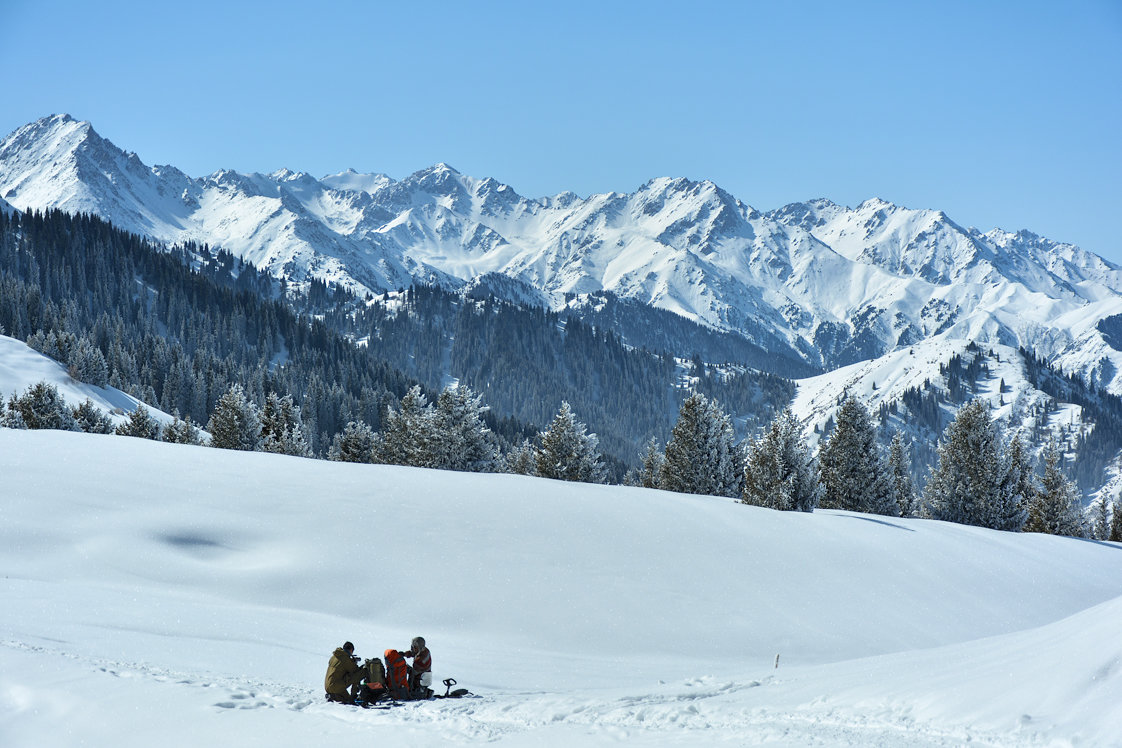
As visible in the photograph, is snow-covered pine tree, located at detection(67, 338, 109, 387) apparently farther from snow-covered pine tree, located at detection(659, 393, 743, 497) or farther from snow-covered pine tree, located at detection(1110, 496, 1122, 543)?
snow-covered pine tree, located at detection(1110, 496, 1122, 543)

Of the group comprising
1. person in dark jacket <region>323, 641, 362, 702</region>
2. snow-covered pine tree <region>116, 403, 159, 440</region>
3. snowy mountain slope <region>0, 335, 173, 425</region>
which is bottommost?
person in dark jacket <region>323, 641, 362, 702</region>

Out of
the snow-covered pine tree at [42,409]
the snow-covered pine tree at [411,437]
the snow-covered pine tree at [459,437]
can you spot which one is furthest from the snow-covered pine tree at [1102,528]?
the snow-covered pine tree at [42,409]

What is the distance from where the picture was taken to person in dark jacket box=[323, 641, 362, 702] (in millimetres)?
12641

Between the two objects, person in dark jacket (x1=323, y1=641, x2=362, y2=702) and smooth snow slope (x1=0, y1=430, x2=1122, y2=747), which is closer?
smooth snow slope (x1=0, y1=430, x2=1122, y2=747)

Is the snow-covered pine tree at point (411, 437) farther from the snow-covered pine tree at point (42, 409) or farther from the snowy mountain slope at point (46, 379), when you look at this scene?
the snowy mountain slope at point (46, 379)

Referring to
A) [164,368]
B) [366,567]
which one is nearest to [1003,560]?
[366,567]

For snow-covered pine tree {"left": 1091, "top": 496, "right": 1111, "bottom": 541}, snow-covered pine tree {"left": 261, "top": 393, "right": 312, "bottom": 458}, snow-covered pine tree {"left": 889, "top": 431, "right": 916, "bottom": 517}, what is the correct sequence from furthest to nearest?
snow-covered pine tree {"left": 1091, "top": 496, "right": 1111, "bottom": 541}, snow-covered pine tree {"left": 261, "top": 393, "right": 312, "bottom": 458}, snow-covered pine tree {"left": 889, "top": 431, "right": 916, "bottom": 517}

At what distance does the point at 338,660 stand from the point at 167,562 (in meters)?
10.1

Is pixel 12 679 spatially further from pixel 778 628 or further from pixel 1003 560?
pixel 1003 560

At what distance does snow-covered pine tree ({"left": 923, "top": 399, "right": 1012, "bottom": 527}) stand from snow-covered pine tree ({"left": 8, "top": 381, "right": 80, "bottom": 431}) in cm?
5917

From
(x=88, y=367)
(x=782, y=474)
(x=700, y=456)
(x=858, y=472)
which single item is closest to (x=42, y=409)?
(x=88, y=367)

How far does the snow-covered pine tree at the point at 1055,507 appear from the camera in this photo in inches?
1761

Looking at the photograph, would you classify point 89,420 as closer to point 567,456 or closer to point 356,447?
point 356,447

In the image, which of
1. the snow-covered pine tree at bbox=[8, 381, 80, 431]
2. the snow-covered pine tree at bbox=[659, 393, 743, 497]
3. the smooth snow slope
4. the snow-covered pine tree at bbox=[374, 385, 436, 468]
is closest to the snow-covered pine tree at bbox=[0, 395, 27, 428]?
Answer: the snow-covered pine tree at bbox=[8, 381, 80, 431]
